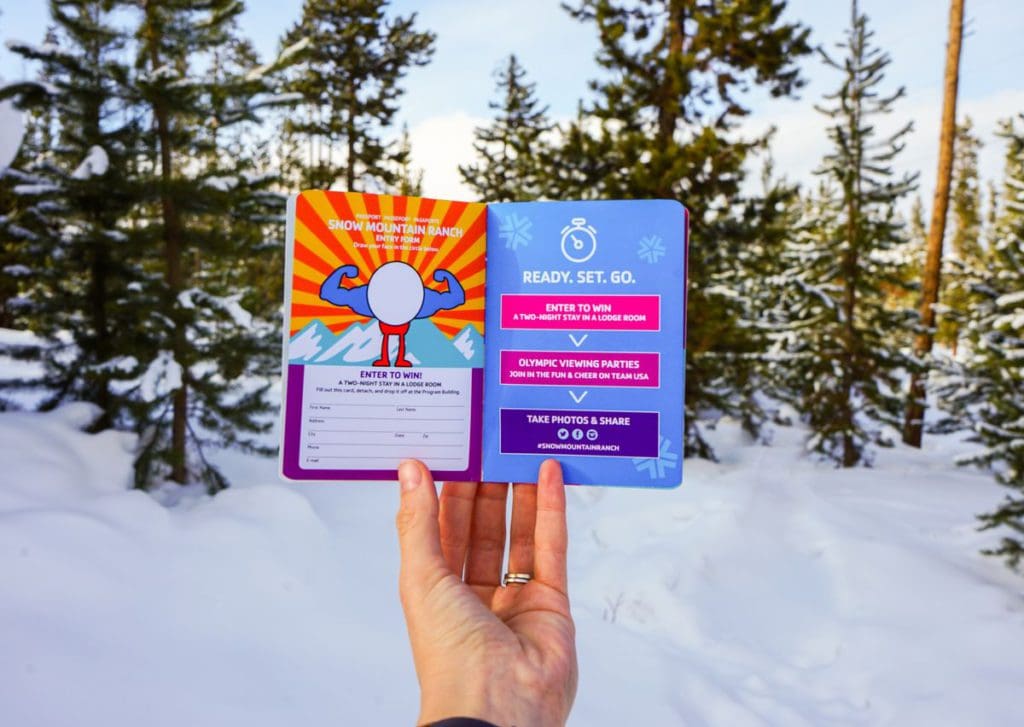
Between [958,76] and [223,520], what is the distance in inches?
642

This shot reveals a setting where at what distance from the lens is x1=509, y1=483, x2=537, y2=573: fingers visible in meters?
2.12

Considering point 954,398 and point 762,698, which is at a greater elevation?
point 954,398

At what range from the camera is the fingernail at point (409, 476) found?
1.84 meters

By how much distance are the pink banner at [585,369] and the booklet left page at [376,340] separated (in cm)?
16

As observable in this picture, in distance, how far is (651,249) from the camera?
196cm

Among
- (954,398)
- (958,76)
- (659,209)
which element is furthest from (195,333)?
(958,76)

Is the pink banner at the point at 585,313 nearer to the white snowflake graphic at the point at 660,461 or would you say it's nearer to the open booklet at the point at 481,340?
the open booklet at the point at 481,340

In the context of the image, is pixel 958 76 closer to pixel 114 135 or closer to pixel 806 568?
pixel 806 568

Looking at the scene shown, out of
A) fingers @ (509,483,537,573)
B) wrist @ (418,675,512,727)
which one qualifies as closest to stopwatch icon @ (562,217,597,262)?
fingers @ (509,483,537,573)

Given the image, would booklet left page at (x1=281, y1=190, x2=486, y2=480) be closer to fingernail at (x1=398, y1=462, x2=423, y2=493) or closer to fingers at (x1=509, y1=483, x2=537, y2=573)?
fingernail at (x1=398, y1=462, x2=423, y2=493)

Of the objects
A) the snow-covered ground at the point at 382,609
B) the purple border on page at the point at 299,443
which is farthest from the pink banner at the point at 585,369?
the snow-covered ground at the point at 382,609

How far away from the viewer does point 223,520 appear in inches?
216

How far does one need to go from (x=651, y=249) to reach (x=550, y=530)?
0.95 metres

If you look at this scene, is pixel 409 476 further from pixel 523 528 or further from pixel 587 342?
pixel 587 342
